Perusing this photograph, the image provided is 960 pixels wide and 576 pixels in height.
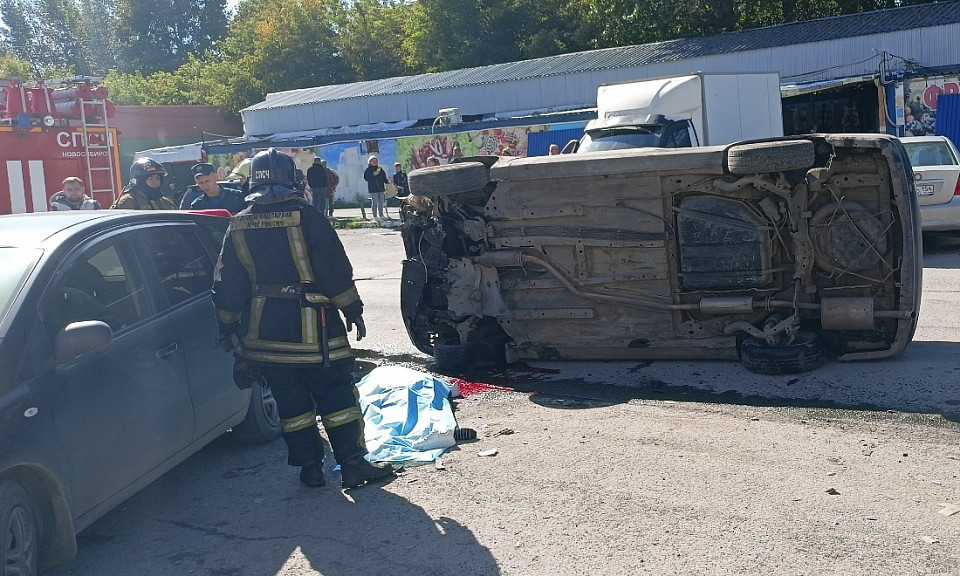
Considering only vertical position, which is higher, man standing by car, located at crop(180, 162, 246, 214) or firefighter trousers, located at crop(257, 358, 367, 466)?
man standing by car, located at crop(180, 162, 246, 214)

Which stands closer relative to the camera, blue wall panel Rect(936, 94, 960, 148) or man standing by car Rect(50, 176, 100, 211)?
man standing by car Rect(50, 176, 100, 211)

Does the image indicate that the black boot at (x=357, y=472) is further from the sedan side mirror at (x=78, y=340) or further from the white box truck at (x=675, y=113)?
the white box truck at (x=675, y=113)

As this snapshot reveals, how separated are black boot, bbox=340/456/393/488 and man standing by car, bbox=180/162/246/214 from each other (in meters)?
5.26

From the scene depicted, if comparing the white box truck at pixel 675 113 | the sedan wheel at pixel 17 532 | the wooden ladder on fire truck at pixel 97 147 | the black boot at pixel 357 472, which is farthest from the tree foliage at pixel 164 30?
the sedan wheel at pixel 17 532

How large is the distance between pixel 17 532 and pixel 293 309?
1730mm

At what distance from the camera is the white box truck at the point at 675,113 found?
13492 millimetres

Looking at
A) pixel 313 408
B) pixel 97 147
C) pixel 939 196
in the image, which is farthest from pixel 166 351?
pixel 97 147

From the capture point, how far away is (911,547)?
410 centimetres

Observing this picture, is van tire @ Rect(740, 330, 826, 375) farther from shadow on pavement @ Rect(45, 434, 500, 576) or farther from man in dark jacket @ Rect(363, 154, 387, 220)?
man in dark jacket @ Rect(363, 154, 387, 220)

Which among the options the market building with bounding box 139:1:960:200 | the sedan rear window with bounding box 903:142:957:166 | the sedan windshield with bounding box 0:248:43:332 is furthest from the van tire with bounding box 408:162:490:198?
the market building with bounding box 139:1:960:200

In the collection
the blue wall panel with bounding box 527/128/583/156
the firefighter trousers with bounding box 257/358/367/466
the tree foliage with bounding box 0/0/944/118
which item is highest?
the tree foliage with bounding box 0/0/944/118

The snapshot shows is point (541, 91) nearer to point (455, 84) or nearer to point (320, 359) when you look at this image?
point (455, 84)

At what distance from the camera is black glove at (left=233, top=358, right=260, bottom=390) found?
527 centimetres

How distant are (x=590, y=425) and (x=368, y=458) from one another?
1.42m
